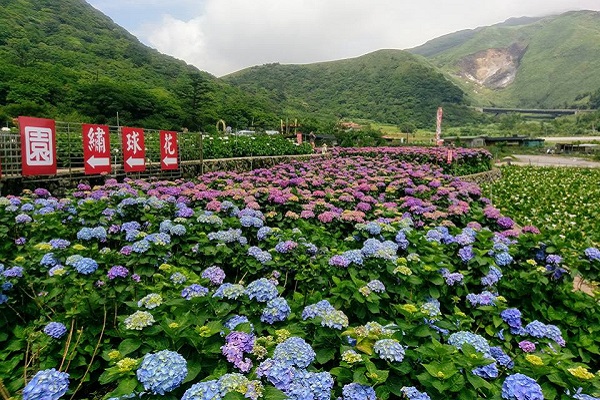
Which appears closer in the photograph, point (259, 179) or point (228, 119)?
point (259, 179)

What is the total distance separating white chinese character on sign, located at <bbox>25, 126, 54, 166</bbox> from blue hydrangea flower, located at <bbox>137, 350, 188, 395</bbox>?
5730 millimetres

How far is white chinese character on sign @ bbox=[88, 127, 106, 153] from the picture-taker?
701cm

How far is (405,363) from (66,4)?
323 ft

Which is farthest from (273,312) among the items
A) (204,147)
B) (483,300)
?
(204,147)

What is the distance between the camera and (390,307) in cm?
265

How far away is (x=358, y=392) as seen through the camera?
1.58 meters

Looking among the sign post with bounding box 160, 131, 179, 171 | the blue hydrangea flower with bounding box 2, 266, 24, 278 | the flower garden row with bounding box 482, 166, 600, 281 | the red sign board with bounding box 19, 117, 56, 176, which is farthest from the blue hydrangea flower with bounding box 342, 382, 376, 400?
the sign post with bounding box 160, 131, 179, 171

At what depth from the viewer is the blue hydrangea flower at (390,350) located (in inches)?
67.5

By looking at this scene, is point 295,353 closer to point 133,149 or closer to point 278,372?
point 278,372

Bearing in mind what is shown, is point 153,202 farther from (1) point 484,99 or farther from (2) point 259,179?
(1) point 484,99

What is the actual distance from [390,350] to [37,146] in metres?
6.34

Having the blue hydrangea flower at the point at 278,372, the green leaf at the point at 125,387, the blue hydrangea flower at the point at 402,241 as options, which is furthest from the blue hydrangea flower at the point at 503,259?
the green leaf at the point at 125,387

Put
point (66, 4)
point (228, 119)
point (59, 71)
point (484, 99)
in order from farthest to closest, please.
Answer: point (484, 99) < point (66, 4) < point (228, 119) < point (59, 71)

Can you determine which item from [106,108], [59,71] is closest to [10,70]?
[59,71]
